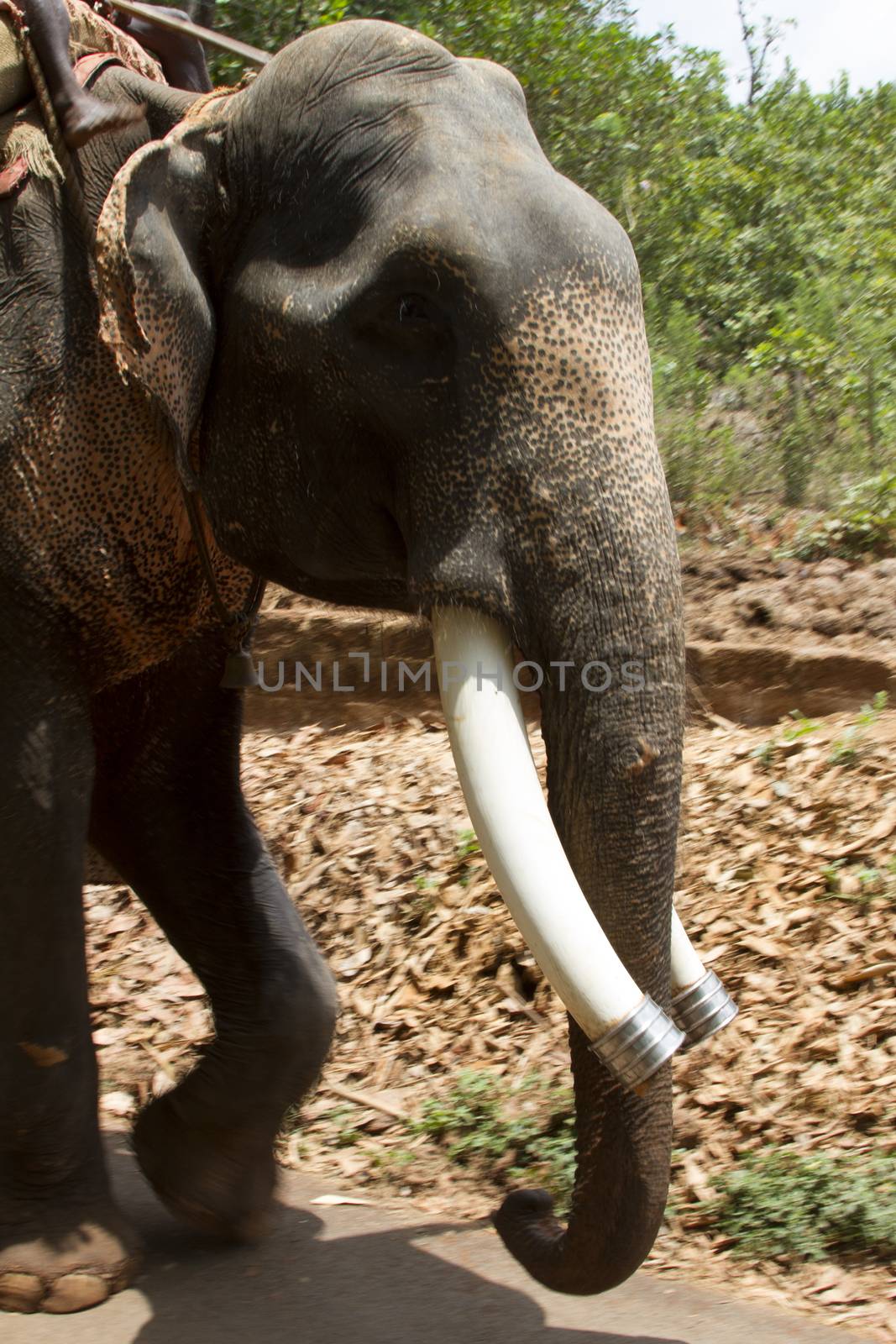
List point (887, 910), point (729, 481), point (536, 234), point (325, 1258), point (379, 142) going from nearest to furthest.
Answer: point (536, 234)
point (379, 142)
point (325, 1258)
point (887, 910)
point (729, 481)

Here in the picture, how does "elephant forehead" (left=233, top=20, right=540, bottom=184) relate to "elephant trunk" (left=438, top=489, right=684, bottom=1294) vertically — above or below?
above

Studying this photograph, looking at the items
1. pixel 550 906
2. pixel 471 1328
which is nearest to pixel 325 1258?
pixel 471 1328

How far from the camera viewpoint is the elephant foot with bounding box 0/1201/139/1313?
3170 millimetres

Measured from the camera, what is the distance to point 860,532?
679 centimetres

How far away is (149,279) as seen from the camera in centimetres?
285

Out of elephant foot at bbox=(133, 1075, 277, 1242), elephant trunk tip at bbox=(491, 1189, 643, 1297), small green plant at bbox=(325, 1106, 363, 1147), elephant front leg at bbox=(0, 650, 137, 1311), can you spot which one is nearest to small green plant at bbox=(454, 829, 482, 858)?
small green plant at bbox=(325, 1106, 363, 1147)

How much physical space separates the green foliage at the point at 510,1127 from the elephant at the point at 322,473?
75 centimetres

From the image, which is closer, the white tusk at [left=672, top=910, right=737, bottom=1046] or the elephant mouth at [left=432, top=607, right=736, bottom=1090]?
the elephant mouth at [left=432, top=607, right=736, bottom=1090]

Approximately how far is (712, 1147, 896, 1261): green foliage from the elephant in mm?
993

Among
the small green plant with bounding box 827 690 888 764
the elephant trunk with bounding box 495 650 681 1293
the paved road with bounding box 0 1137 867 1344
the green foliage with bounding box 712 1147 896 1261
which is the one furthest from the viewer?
the small green plant with bounding box 827 690 888 764

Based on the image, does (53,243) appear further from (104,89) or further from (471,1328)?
(471,1328)

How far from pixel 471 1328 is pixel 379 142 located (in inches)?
90.9

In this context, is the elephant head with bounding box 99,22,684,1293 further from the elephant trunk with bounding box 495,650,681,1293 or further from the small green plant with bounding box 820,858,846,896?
the small green plant with bounding box 820,858,846,896

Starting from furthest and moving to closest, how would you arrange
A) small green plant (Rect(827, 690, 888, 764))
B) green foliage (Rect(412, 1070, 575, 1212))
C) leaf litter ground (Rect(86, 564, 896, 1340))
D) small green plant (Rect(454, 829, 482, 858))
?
small green plant (Rect(454, 829, 482, 858)) < small green plant (Rect(827, 690, 888, 764)) < green foliage (Rect(412, 1070, 575, 1212)) < leaf litter ground (Rect(86, 564, 896, 1340))
